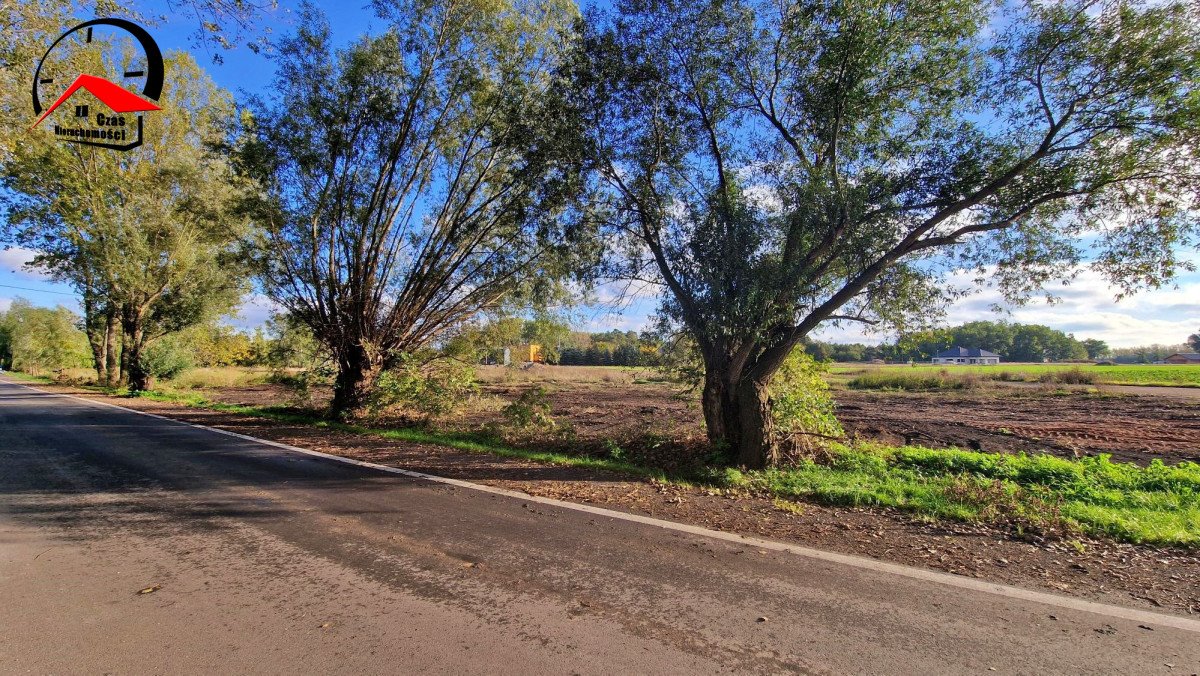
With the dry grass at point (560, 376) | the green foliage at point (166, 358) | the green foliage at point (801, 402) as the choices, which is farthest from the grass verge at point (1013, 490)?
the green foliage at point (166, 358)

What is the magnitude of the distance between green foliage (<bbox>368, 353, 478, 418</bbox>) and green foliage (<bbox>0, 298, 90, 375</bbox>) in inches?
2640

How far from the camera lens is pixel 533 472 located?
7.62 m

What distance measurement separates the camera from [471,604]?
339 cm

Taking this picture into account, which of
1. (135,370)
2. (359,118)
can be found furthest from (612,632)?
(135,370)

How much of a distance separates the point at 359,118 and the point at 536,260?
576 cm

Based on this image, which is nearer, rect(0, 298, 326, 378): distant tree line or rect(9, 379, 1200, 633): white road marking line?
rect(9, 379, 1200, 633): white road marking line

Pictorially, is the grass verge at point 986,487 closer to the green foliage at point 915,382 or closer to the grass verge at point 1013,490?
the grass verge at point 1013,490

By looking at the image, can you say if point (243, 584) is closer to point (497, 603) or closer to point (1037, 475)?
point (497, 603)

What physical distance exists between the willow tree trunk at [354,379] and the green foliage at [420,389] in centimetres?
43

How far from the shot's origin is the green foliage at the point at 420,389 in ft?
43.1

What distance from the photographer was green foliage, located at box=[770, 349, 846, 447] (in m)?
8.42

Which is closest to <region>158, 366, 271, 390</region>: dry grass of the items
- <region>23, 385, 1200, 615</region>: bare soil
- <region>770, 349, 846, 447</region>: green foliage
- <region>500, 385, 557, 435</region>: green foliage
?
<region>500, 385, 557, 435</region>: green foliage

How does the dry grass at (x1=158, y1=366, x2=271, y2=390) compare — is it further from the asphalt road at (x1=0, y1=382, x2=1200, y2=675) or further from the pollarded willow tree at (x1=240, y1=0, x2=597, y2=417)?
the asphalt road at (x1=0, y1=382, x2=1200, y2=675)

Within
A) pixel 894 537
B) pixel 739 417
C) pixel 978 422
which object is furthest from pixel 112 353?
pixel 978 422
